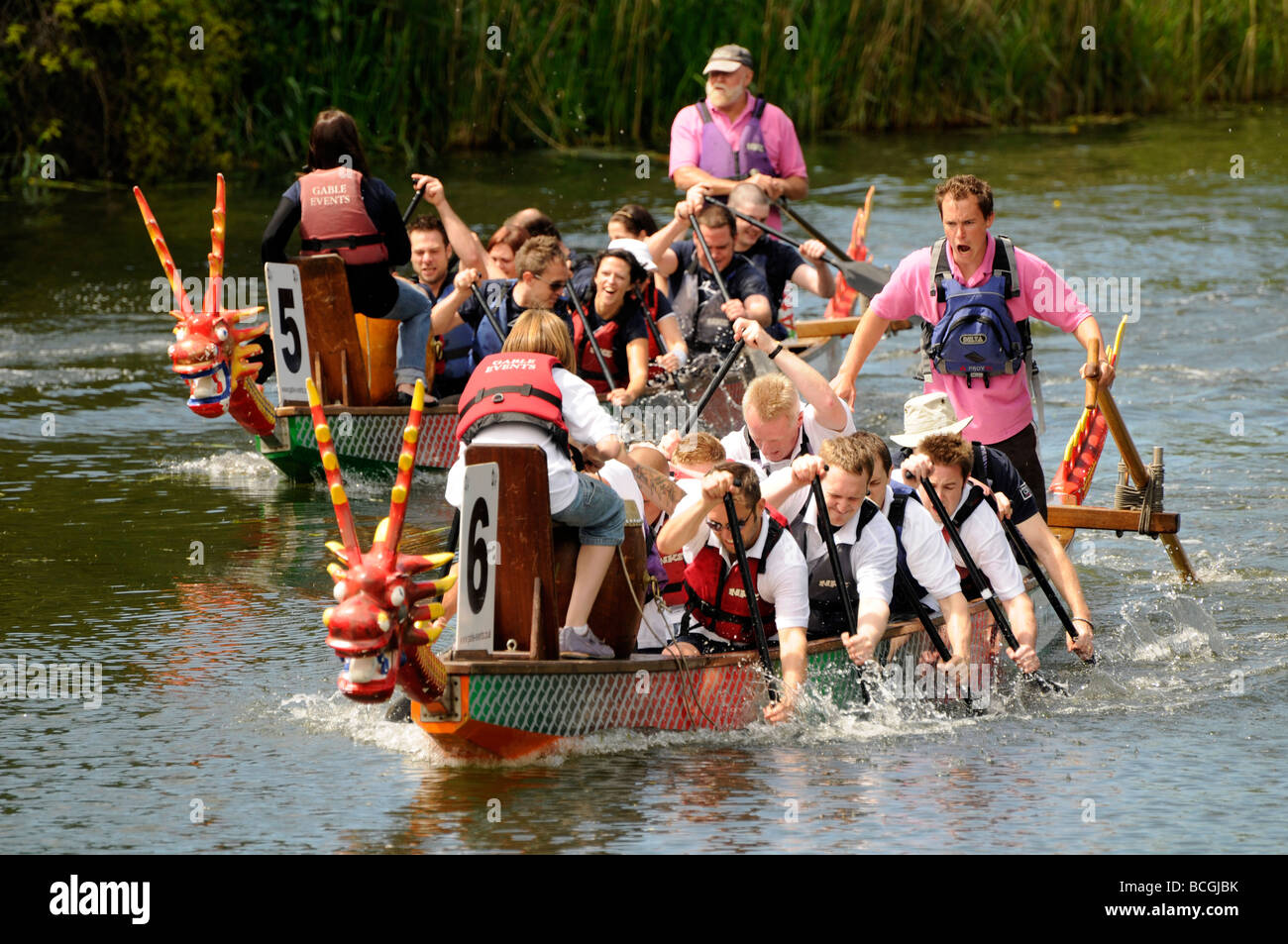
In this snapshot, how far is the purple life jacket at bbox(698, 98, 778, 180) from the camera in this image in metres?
11.6

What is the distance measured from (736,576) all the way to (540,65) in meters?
14.1

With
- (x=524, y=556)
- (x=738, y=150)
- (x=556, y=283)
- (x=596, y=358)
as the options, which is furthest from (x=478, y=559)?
(x=738, y=150)

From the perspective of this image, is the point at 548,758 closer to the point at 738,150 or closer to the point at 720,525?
the point at 720,525

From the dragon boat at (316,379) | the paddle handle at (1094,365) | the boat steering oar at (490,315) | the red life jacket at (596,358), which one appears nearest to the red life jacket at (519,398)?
the paddle handle at (1094,365)

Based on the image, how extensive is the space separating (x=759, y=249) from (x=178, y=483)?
3.62 meters

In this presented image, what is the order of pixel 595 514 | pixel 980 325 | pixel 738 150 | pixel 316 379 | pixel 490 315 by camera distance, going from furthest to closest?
pixel 738 150
pixel 316 379
pixel 490 315
pixel 980 325
pixel 595 514

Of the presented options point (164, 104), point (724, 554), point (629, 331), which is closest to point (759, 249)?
point (629, 331)

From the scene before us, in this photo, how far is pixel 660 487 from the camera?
6.32 metres

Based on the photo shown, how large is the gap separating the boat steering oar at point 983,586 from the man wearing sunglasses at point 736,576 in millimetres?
580

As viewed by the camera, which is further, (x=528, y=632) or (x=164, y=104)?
(x=164, y=104)

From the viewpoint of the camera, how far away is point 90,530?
364 inches

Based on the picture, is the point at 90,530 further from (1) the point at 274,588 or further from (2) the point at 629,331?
(2) the point at 629,331

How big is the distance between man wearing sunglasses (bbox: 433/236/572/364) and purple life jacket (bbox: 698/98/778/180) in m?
2.04

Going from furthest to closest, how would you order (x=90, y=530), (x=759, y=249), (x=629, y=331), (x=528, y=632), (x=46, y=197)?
(x=46, y=197) → (x=759, y=249) → (x=629, y=331) → (x=90, y=530) → (x=528, y=632)
